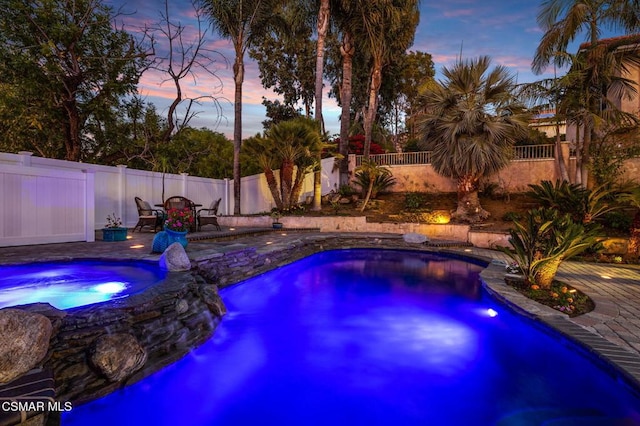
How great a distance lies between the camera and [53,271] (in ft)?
17.5

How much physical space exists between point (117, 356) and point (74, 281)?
239cm

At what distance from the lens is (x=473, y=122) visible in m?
11.4

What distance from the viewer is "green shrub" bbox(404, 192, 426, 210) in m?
14.6

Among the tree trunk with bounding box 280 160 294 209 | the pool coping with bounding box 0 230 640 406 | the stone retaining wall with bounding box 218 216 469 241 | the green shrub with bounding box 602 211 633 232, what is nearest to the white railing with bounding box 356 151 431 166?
the tree trunk with bounding box 280 160 294 209

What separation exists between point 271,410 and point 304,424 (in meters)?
0.36

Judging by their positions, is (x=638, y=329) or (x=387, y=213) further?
(x=387, y=213)

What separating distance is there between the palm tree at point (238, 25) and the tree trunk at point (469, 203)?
835cm

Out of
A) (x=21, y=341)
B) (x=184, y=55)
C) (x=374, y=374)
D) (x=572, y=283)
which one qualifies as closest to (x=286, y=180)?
(x=184, y=55)

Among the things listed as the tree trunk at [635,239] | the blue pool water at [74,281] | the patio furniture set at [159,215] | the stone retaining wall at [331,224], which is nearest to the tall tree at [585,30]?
the tree trunk at [635,239]

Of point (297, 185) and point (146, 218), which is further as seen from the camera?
point (297, 185)

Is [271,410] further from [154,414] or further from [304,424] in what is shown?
→ [154,414]

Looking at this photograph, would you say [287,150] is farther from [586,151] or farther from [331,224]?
[586,151]

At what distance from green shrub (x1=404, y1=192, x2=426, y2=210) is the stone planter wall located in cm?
1145

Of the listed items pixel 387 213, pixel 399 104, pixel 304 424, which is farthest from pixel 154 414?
pixel 399 104
